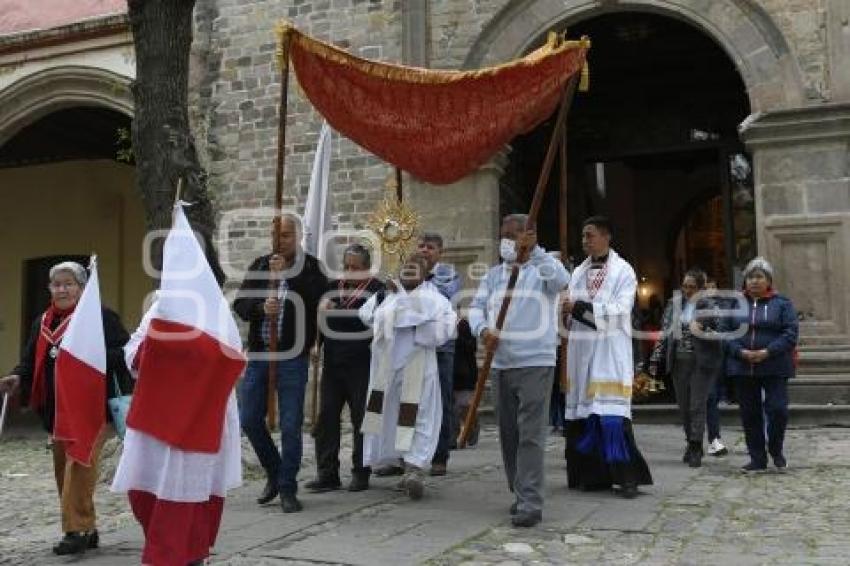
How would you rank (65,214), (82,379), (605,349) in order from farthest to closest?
(65,214) < (605,349) < (82,379)

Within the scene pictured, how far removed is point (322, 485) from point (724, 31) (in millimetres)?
6845

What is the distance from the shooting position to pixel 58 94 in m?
13.6

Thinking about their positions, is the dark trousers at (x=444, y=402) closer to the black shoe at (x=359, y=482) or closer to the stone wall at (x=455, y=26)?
the black shoe at (x=359, y=482)

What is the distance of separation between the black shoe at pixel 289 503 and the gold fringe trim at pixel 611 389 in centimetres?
193

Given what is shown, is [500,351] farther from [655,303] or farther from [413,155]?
[655,303]

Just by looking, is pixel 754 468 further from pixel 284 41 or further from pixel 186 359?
pixel 186 359

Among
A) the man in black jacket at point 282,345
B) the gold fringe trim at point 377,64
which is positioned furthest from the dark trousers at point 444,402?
the gold fringe trim at point 377,64

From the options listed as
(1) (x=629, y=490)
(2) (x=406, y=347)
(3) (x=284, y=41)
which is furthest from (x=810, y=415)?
(3) (x=284, y=41)

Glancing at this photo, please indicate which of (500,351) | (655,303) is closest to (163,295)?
(500,351)

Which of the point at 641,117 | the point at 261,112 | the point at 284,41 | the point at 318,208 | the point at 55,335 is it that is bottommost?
the point at 55,335

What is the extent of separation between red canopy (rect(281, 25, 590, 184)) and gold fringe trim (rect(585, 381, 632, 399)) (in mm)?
1697

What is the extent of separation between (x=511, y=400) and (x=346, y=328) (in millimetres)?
1437

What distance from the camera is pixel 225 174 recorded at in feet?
40.3

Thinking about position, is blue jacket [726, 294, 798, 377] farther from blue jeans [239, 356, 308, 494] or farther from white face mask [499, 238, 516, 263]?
blue jeans [239, 356, 308, 494]
